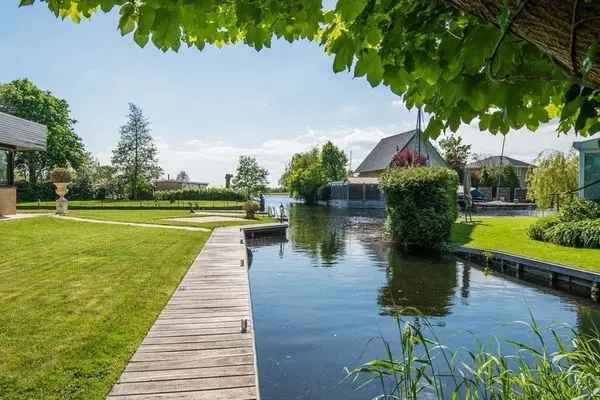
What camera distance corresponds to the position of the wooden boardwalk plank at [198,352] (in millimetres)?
3625

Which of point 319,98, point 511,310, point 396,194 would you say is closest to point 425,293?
point 511,310

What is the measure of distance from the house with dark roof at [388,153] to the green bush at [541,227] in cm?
3227

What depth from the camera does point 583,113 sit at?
1.52 m

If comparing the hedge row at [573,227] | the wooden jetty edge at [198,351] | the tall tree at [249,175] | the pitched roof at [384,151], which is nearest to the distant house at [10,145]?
the wooden jetty edge at [198,351]

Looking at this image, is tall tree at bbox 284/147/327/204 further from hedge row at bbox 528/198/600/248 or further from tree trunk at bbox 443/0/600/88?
tree trunk at bbox 443/0/600/88

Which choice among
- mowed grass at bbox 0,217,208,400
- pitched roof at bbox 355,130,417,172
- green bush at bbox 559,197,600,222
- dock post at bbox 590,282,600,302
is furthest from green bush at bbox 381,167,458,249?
pitched roof at bbox 355,130,417,172

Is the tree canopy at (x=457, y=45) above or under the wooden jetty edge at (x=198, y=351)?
above

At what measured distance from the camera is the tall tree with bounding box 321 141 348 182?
5838 cm

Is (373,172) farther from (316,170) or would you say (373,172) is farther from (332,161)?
(332,161)

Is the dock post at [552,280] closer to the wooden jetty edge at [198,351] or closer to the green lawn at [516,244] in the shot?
the green lawn at [516,244]

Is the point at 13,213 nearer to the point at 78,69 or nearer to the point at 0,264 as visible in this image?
the point at 78,69

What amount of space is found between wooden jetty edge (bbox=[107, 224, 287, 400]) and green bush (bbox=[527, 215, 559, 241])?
36.6ft

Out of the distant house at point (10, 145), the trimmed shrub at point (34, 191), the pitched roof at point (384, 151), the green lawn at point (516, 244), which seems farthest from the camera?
the pitched roof at point (384, 151)

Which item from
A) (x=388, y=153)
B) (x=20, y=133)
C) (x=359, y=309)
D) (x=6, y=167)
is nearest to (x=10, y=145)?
(x=20, y=133)
